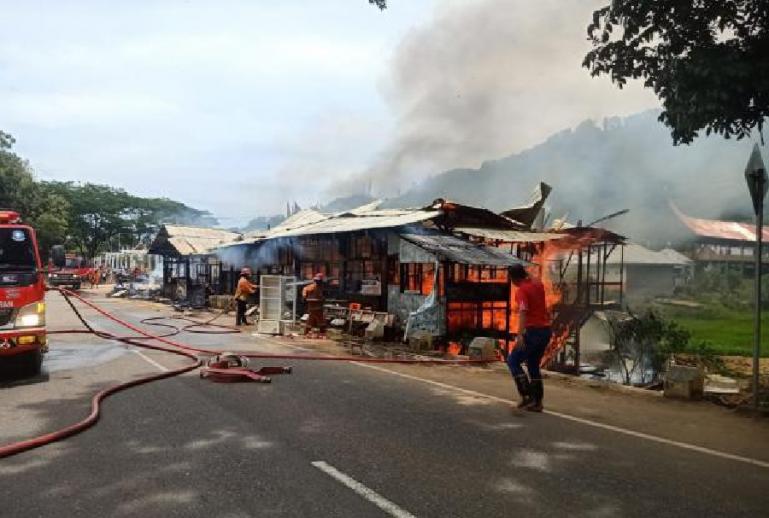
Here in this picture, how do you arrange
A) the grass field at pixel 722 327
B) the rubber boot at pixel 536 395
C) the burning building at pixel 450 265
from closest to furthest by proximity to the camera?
1. the rubber boot at pixel 536 395
2. the burning building at pixel 450 265
3. the grass field at pixel 722 327

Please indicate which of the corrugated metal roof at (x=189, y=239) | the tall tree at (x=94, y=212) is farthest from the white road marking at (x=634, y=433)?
the tall tree at (x=94, y=212)

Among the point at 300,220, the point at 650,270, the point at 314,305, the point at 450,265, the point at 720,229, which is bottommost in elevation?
the point at 314,305

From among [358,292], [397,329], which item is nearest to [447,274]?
[397,329]

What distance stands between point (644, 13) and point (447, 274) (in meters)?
8.02

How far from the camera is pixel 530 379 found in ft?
23.7

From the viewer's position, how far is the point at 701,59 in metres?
7.02

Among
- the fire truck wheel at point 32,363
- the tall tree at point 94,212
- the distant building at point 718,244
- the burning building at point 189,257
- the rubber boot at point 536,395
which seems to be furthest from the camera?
the tall tree at point 94,212

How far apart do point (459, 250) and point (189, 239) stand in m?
21.6

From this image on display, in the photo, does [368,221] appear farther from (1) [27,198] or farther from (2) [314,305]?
(1) [27,198]

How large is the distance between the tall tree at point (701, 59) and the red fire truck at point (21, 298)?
8.60 m

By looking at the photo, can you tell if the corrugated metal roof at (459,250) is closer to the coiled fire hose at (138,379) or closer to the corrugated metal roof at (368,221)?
the corrugated metal roof at (368,221)

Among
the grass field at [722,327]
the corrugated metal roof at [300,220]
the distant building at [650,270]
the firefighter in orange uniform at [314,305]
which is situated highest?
the corrugated metal roof at [300,220]

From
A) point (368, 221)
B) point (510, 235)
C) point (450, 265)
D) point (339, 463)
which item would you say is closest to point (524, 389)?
point (339, 463)

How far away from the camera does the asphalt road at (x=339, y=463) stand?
405 centimetres
